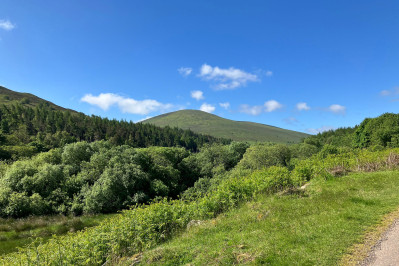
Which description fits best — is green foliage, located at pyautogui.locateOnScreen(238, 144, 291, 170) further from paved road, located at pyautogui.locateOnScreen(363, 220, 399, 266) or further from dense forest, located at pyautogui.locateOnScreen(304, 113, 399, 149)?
paved road, located at pyautogui.locateOnScreen(363, 220, 399, 266)

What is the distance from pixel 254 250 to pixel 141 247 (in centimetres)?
627

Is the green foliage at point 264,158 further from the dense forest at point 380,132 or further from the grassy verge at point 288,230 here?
the grassy verge at point 288,230

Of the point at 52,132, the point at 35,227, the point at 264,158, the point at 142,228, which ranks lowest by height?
the point at 35,227

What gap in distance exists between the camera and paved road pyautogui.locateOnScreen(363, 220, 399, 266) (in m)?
6.26

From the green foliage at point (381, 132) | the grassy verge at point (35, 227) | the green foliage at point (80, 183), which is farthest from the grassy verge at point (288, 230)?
the green foliage at point (381, 132)

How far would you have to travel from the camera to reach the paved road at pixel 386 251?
6.26 m

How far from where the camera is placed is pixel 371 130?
235 feet

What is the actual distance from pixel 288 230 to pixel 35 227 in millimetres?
37990

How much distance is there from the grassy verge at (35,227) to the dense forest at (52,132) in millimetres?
50535

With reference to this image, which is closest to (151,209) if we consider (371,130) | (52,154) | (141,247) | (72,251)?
(141,247)

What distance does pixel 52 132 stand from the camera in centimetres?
12281

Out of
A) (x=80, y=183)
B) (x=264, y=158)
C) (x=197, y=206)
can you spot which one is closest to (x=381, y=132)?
(x=264, y=158)

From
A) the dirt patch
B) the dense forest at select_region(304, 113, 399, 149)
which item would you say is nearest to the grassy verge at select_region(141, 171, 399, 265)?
the dirt patch

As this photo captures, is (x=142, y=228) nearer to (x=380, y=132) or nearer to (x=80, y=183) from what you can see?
(x=80, y=183)
